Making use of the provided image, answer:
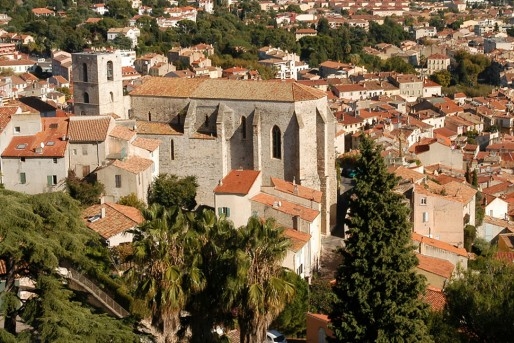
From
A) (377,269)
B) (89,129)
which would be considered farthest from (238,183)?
(377,269)

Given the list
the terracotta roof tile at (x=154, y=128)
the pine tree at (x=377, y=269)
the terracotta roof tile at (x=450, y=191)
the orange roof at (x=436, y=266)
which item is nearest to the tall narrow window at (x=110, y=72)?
the terracotta roof tile at (x=154, y=128)

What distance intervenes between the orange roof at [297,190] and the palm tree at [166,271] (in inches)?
604

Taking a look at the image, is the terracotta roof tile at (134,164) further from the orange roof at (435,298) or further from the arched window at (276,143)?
the orange roof at (435,298)

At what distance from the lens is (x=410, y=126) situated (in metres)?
64.9

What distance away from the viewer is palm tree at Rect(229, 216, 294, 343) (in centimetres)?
1766

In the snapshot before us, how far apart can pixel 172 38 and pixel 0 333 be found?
106 meters

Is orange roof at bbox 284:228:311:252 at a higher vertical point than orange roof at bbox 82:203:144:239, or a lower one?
lower

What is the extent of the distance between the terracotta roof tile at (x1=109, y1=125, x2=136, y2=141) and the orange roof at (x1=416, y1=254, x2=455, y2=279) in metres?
12.5

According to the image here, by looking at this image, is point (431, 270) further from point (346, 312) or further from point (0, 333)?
point (0, 333)

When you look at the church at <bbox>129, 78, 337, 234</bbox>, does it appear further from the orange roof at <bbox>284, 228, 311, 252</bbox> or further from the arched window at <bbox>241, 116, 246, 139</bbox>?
the orange roof at <bbox>284, 228, 311, 252</bbox>

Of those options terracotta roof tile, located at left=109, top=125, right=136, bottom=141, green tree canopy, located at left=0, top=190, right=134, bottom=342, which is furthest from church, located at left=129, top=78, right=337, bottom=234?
green tree canopy, located at left=0, top=190, right=134, bottom=342

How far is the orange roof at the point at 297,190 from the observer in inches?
1337

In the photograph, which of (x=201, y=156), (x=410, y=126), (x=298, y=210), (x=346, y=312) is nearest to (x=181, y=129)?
(x=201, y=156)

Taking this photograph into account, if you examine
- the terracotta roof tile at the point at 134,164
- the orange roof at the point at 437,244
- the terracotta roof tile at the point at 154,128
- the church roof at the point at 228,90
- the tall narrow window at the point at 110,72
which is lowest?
the orange roof at the point at 437,244
